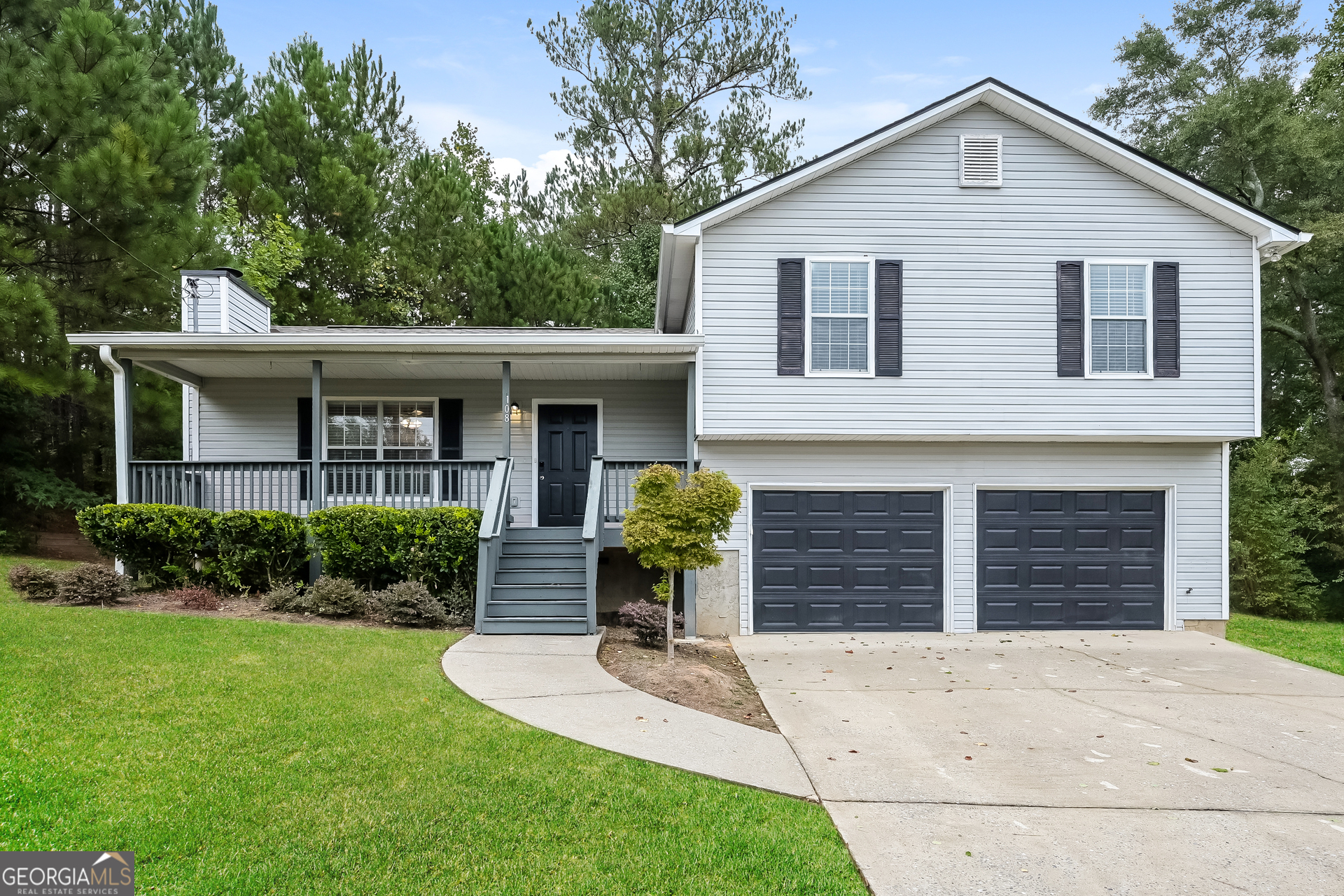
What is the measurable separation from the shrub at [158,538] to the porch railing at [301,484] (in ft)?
1.88

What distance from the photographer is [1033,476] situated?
34.0 ft

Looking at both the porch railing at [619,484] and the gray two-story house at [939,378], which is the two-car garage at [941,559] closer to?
the gray two-story house at [939,378]

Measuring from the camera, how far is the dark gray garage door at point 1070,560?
1034cm

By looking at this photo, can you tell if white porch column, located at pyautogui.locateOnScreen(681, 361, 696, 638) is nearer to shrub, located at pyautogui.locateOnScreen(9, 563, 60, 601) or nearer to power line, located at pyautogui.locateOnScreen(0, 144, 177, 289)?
shrub, located at pyautogui.locateOnScreen(9, 563, 60, 601)

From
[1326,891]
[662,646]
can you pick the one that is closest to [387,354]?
[662,646]

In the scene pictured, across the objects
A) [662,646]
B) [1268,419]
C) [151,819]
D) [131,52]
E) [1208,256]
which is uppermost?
[131,52]

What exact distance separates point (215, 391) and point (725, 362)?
8.23 meters

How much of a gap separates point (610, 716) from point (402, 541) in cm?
485

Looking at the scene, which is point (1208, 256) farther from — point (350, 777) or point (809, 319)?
point (350, 777)

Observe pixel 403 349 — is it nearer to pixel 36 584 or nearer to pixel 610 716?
pixel 36 584

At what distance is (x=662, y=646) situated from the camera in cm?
911

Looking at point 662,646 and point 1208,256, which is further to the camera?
point 1208,256

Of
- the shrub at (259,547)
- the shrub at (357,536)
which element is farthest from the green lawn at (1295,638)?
the shrub at (259,547)

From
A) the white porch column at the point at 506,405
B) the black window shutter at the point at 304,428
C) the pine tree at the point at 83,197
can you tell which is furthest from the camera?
the pine tree at the point at 83,197
